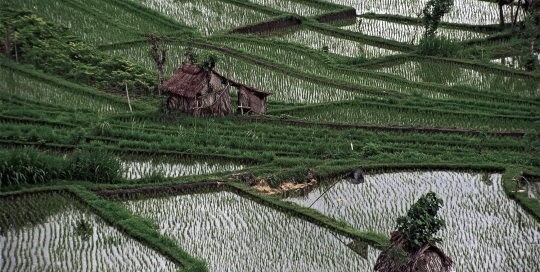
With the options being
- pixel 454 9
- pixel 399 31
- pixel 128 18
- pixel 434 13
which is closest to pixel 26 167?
pixel 128 18

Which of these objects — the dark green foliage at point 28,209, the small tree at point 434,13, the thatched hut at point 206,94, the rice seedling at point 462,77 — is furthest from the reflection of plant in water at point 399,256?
the small tree at point 434,13

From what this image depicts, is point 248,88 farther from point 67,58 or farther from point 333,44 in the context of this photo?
point 333,44

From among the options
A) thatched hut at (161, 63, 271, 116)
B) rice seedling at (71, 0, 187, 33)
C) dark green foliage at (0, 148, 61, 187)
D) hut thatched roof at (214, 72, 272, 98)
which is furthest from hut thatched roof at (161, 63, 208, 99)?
rice seedling at (71, 0, 187, 33)

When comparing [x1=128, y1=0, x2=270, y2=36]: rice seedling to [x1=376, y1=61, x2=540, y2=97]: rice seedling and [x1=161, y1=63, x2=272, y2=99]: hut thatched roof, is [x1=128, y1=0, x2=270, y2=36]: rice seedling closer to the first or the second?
[x1=376, y1=61, x2=540, y2=97]: rice seedling

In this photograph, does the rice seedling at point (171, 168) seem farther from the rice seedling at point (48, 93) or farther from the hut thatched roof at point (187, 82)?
the rice seedling at point (48, 93)

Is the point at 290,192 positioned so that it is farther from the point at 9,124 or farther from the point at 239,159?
the point at 9,124

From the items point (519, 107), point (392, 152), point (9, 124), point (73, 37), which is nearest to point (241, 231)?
point (392, 152)
